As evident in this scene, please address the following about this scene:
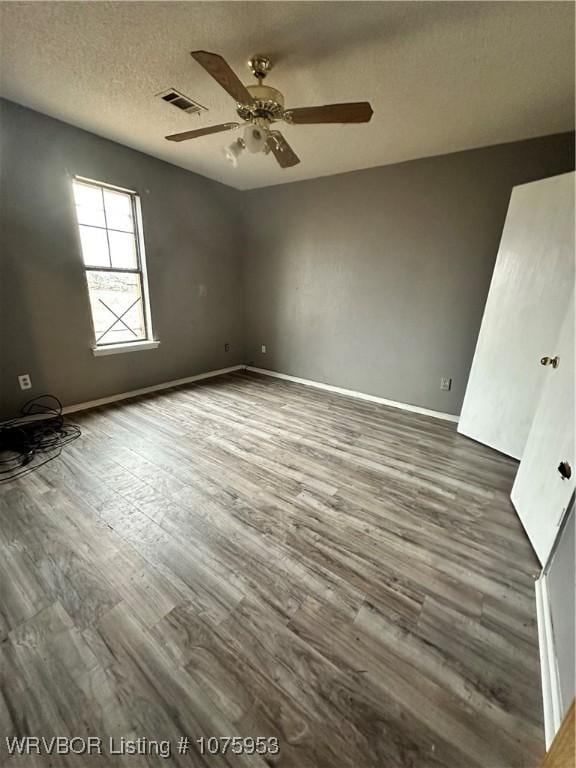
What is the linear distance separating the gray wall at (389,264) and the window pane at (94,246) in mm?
1883

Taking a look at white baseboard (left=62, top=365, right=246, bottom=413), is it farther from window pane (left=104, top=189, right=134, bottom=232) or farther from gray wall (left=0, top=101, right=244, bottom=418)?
window pane (left=104, top=189, right=134, bottom=232)

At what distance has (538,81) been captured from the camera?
1755 mm

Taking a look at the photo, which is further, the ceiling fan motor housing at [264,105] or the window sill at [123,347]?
the window sill at [123,347]

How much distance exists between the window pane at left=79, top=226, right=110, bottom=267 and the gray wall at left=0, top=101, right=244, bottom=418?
0.46ft

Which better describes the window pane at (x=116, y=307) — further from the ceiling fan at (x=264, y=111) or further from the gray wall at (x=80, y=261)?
the ceiling fan at (x=264, y=111)

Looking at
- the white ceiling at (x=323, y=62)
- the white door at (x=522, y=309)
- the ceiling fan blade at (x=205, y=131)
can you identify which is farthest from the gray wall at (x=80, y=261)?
the white door at (x=522, y=309)

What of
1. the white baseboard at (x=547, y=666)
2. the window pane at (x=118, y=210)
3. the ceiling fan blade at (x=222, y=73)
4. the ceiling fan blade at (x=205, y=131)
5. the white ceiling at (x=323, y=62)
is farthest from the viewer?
the window pane at (x=118, y=210)

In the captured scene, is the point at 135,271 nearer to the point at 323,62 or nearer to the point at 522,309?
the point at 323,62

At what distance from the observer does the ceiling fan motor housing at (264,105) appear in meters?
1.62

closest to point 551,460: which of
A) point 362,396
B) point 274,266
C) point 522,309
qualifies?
point 522,309

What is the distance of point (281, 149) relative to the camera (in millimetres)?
1917

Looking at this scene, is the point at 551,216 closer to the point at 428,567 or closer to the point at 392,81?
the point at 392,81

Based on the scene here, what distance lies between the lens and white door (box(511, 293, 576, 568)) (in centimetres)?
130

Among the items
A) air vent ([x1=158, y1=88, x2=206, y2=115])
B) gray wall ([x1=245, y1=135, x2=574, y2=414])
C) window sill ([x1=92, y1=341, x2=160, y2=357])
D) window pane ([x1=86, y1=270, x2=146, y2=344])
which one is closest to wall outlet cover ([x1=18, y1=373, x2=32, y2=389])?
window sill ([x1=92, y1=341, x2=160, y2=357])
